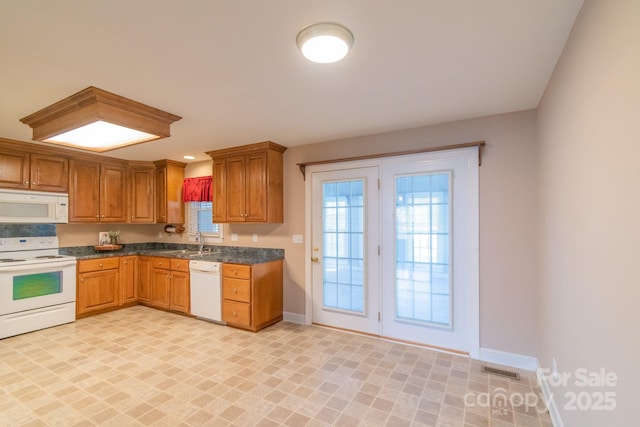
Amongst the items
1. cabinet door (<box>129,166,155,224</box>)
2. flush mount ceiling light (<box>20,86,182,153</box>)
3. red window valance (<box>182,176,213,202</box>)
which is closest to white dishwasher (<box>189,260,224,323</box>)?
red window valance (<box>182,176,213,202</box>)

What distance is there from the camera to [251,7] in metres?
1.44

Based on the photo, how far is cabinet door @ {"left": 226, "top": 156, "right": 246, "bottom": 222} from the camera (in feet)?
13.5

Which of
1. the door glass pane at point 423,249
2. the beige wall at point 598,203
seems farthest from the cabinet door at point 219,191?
the beige wall at point 598,203

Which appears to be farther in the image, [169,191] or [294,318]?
[169,191]

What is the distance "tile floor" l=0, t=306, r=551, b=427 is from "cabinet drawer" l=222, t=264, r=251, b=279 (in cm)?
72

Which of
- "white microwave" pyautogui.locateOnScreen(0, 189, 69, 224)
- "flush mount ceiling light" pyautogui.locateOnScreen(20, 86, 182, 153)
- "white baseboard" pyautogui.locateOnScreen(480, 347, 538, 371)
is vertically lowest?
"white baseboard" pyautogui.locateOnScreen(480, 347, 538, 371)

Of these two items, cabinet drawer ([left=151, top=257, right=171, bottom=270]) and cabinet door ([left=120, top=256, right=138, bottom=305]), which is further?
cabinet door ([left=120, top=256, right=138, bottom=305])

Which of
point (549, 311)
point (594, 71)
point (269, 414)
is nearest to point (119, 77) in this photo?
point (269, 414)

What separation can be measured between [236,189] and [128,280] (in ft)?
8.15

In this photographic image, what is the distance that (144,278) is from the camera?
4.79 meters

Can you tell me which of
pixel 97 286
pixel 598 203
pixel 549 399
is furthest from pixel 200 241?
pixel 598 203

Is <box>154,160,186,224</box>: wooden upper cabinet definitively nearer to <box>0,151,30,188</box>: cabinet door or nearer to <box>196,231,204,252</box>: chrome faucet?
<box>196,231,204,252</box>: chrome faucet

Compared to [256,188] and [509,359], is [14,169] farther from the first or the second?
[509,359]

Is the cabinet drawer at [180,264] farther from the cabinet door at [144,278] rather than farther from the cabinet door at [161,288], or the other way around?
the cabinet door at [144,278]
